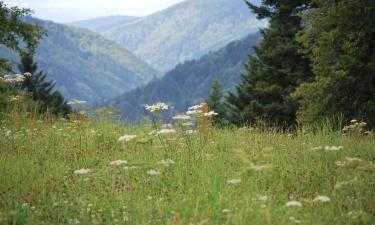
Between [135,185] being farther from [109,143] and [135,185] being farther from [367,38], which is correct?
[367,38]

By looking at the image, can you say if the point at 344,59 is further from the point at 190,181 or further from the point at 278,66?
the point at 278,66

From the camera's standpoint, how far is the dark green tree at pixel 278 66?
3046 cm

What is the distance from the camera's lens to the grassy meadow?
5.48m

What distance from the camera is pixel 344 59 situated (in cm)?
1780

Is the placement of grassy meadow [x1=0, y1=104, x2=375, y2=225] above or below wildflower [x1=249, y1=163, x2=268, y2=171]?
below

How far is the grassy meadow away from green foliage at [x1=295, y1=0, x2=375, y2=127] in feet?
30.6

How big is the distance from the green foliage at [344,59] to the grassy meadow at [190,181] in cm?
933

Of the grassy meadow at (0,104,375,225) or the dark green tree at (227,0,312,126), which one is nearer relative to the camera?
the grassy meadow at (0,104,375,225)

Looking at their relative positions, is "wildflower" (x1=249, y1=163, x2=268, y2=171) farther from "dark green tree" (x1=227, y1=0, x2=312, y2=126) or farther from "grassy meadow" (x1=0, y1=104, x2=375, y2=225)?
"dark green tree" (x1=227, y1=0, x2=312, y2=126)

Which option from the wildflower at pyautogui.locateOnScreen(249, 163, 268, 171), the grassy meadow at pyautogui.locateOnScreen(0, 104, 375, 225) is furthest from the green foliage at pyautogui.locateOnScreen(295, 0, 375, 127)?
the wildflower at pyautogui.locateOnScreen(249, 163, 268, 171)

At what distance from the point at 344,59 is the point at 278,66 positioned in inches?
627

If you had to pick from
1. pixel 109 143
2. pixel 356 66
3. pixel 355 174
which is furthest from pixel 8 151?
pixel 356 66

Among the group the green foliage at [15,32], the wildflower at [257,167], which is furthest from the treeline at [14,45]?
the wildflower at [257,167]

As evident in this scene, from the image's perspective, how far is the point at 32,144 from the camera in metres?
8.91
